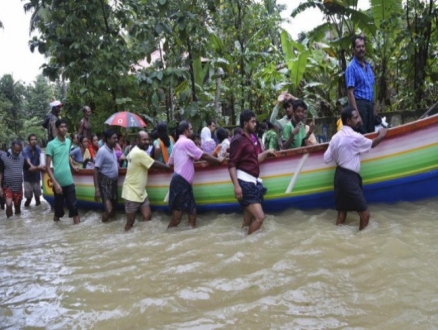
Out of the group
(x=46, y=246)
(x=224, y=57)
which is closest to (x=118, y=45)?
(x=224, y=57)

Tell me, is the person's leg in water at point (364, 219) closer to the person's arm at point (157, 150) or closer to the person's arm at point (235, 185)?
the person's arm at point (235, 185)

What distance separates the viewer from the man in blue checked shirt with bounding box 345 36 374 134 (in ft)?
17.3

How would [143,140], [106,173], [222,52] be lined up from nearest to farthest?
1. [143,140]
2. [106,173]
3. [222,52]

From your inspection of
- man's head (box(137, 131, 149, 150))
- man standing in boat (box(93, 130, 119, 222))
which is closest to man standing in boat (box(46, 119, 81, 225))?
man standing in boat (box(93, 130, 119, 222))

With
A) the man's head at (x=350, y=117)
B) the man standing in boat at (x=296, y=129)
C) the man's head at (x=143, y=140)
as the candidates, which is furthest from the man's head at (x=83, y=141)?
the man's head at (x=350, y=117)

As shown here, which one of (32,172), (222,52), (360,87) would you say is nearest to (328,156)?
Result: (360,87)

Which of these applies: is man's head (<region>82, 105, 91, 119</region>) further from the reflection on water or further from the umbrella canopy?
the reflection on water

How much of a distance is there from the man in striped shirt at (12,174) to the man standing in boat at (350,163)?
6248mm

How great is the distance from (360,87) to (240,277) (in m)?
3.01

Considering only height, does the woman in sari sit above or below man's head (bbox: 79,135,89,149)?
below

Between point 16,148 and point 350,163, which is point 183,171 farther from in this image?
point 16,148

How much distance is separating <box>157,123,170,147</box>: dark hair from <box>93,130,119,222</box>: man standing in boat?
706 mm

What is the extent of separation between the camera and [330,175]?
521 centimetres

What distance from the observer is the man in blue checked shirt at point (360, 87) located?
5258 millimetres
